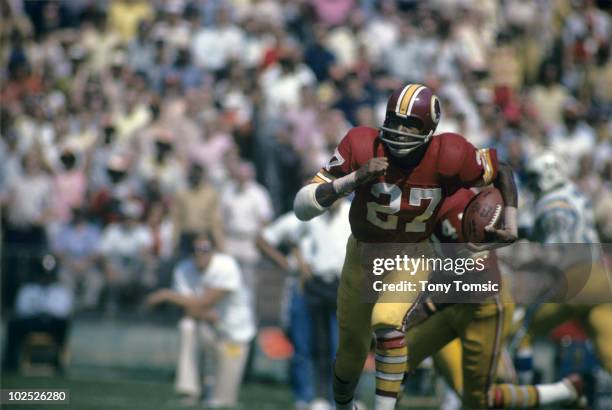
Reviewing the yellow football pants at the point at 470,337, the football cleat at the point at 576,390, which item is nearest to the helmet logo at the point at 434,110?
the yellow football pants at the point at 470,337

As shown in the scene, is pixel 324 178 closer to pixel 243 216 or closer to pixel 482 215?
pixel 482 215

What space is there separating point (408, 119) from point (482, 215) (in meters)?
0.86

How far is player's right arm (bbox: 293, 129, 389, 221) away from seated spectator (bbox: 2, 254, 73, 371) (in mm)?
5975

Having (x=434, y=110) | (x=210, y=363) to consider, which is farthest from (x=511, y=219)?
(x=210, y=363)

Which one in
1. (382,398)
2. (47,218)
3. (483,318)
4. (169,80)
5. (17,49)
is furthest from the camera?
(17,49)

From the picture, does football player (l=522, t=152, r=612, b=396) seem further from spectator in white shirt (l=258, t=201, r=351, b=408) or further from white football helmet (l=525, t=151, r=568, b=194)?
spectator in white shirt (l=258, t=201, r=351, b=408)

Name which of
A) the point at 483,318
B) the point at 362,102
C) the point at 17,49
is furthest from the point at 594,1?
the point at 483,318

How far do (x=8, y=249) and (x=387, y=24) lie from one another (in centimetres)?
611

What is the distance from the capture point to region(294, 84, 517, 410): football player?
7.84 meters

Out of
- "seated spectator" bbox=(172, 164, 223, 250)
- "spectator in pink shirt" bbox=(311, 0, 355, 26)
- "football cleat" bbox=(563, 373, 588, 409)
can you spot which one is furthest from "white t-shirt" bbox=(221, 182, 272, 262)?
"football cleat" bbox=(563, 373, 588, 409)

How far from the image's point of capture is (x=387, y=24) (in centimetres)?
1736

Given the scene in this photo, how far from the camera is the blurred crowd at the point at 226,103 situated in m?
14.3

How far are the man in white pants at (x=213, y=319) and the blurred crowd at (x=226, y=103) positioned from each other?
0.73m

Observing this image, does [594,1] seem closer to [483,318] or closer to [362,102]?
[362,102]
